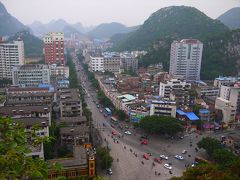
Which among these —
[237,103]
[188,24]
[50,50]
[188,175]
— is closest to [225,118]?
[237,103]

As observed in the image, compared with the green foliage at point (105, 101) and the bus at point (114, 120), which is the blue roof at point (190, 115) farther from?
the green foliage at point (105, 101)

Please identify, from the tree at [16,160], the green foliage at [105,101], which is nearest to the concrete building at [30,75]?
the green foliage at [105,101]

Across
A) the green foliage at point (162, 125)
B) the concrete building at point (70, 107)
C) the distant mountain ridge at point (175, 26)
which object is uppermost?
the distant mountain ridge at point (175, 26)

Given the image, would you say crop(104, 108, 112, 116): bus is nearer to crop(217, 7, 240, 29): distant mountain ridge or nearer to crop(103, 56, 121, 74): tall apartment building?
crop(103, 56, 121, 74): tall apartment building

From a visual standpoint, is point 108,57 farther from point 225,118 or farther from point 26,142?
point 26,142

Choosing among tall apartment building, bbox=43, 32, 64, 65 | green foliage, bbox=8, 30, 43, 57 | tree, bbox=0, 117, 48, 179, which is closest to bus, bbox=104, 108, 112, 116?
tall apartment building, bbox=43, 32, 64, 65

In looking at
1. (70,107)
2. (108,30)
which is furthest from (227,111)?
(108,30)
